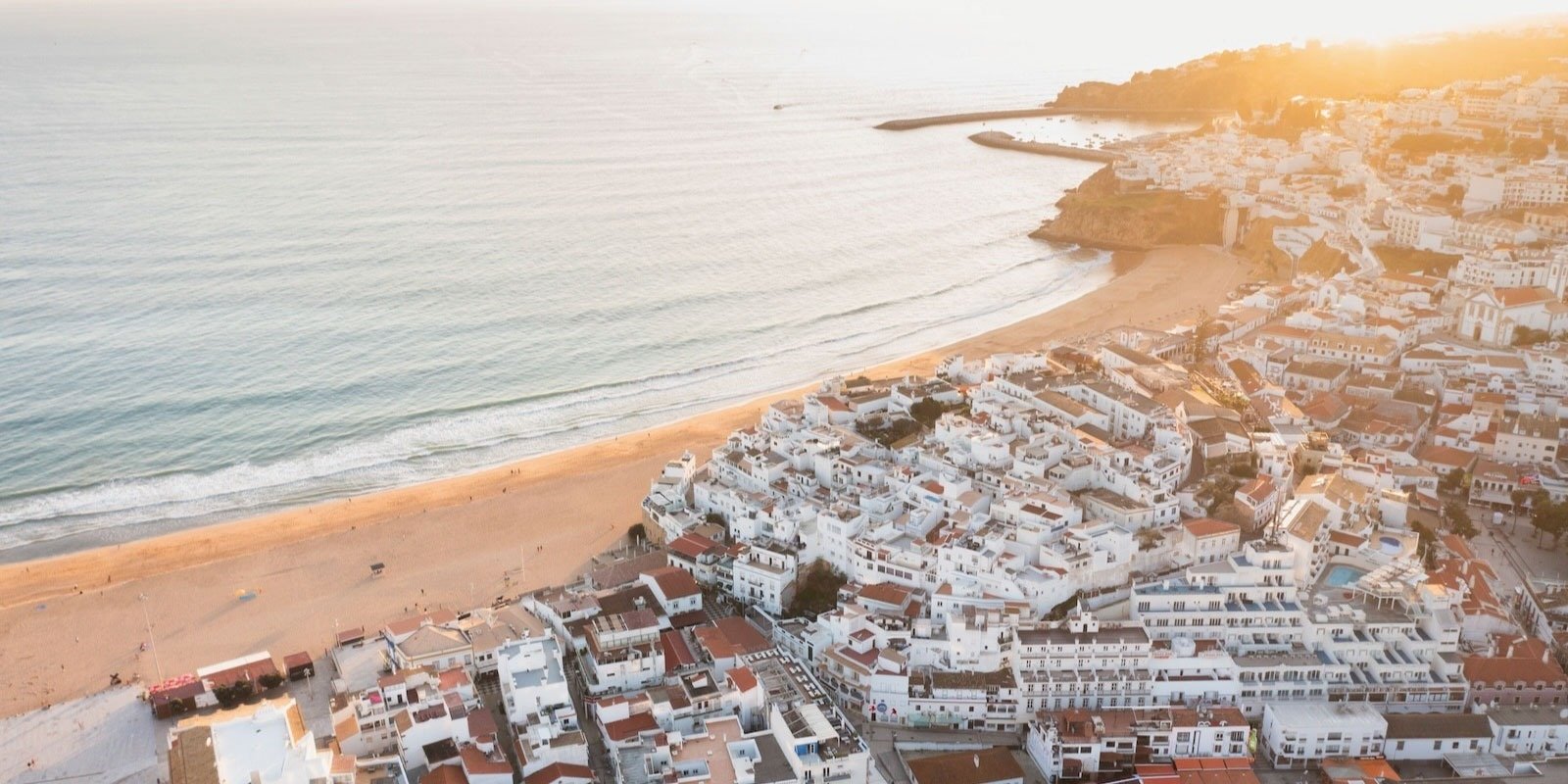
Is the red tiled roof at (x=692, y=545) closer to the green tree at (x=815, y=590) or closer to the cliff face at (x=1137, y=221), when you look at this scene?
the green tree at (x=815, y=590)

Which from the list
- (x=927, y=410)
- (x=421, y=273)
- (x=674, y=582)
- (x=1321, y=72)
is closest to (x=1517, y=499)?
(x=927, y=410)

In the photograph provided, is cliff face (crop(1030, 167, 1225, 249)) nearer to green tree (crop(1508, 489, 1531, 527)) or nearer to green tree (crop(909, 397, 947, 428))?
green tree (crop(909, 397, 947, 428))

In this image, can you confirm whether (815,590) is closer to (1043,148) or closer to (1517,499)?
(1517,499)

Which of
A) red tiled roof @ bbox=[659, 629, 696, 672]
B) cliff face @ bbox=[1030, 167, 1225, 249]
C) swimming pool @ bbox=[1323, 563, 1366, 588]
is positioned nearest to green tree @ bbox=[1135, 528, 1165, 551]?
swimming pool @ bbox=[1323, 563, 1366, 588]

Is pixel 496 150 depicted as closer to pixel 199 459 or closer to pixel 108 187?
pixel 108 187

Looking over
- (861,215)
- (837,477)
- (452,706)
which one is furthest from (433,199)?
(452,706)

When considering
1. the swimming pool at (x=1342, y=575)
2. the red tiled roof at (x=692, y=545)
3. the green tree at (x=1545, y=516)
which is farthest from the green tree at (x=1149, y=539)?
the red tiled roof at (x=692, y=545)
